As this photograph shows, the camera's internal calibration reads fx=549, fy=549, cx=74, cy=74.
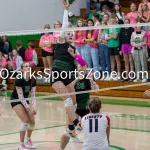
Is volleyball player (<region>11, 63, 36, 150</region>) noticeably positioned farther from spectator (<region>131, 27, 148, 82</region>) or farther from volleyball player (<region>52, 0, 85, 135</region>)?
spectator (<region>131, 27, 148, 82</region>)

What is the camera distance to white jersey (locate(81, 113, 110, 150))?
25.5 ft

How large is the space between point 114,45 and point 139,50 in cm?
108

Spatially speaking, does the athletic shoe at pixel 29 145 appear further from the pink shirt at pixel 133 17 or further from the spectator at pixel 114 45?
the pink shirt at pixel 133 17

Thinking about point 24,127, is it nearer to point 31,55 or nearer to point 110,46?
point 110,46

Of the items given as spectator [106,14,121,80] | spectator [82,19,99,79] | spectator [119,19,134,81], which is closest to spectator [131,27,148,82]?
spectator [119,19,134,81]

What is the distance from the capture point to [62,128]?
13.0 metres

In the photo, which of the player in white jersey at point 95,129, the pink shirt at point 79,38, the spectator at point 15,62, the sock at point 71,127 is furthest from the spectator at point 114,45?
the player in white jersey at point 95,129

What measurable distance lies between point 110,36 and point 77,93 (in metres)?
7.68

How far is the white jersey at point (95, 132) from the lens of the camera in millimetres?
7762

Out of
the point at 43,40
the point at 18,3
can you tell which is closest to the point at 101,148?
the point at 43,40

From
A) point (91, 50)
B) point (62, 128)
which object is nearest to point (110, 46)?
point (91, 50)

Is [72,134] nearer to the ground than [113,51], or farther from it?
nearer to the ground

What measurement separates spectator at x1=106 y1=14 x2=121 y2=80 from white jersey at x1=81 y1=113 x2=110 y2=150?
10.1 metres

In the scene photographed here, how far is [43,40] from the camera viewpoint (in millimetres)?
18938
